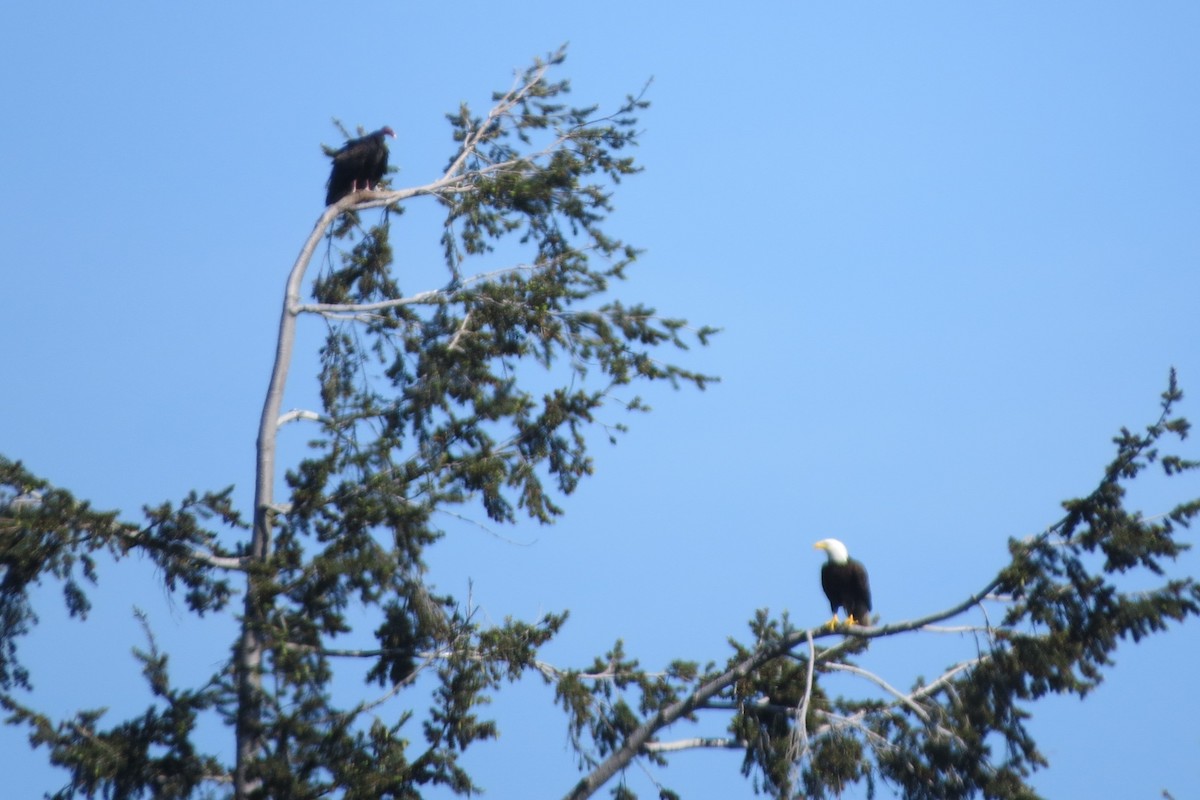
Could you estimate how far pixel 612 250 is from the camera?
15266 millimetres

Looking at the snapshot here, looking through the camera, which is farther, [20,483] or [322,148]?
[322,148]

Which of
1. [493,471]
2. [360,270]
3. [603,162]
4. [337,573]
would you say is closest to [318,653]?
[337,573]

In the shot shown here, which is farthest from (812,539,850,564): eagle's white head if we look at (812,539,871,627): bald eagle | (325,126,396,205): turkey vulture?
(325,126,396,205): turkey vulture

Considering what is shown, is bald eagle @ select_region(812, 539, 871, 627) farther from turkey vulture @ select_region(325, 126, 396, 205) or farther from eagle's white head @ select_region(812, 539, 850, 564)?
turkey vulture @ select_region(325, 126, 396, 205)

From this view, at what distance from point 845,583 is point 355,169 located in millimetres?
5659

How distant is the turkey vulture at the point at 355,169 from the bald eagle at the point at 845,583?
5195mm

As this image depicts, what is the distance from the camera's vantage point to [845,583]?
50.3ft

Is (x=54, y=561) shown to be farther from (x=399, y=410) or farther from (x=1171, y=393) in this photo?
(x=1171, y=393)

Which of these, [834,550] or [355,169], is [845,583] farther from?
[355,169]

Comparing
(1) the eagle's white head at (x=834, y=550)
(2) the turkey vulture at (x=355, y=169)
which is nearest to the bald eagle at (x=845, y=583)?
(1) the eagle's white head at (x=834, y=550)

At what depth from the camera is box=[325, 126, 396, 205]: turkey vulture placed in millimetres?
16141

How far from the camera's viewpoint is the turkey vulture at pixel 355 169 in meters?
16.1

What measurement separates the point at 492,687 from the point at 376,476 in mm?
1837

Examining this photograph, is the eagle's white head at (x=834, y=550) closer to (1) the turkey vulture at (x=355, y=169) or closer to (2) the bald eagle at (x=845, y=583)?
(2) the bald eagle at (x=845, y=583)
